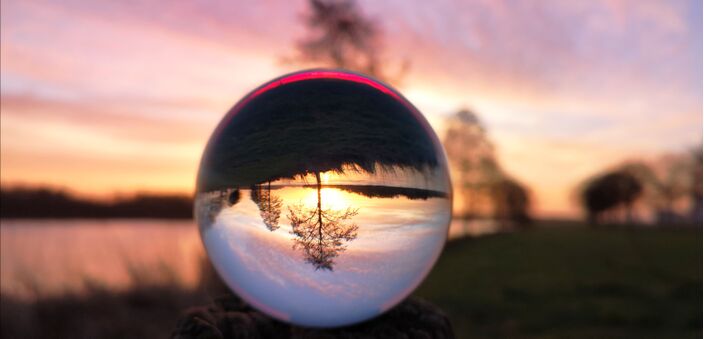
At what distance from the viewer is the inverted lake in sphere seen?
3.51 meters

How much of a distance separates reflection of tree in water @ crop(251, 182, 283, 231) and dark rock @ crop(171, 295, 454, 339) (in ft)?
3.64

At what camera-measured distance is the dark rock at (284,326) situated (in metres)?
4.05

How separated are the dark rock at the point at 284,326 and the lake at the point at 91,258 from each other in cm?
463

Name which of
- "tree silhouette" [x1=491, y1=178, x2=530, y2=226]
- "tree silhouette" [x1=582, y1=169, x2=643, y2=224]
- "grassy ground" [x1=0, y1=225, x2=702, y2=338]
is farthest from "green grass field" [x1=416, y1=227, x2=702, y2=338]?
"tree silhouette" [x1=582, y1=169, x2=643, y2=224]

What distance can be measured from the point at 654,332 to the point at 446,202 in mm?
8036

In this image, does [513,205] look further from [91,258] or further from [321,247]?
[321,247]

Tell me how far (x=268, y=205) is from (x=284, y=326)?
1361 millimetres

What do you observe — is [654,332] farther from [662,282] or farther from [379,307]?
[379,307]

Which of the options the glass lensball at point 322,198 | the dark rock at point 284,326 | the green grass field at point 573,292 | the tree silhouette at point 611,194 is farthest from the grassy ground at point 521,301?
the tree silhouette at point 611,194

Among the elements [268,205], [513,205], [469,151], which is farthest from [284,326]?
[513,205]

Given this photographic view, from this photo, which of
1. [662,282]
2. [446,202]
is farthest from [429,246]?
[662,282]

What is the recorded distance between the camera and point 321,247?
139 inches

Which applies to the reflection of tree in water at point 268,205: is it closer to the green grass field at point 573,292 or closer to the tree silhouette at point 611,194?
the green grass field at point 573,292

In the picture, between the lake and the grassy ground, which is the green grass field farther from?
the lake
